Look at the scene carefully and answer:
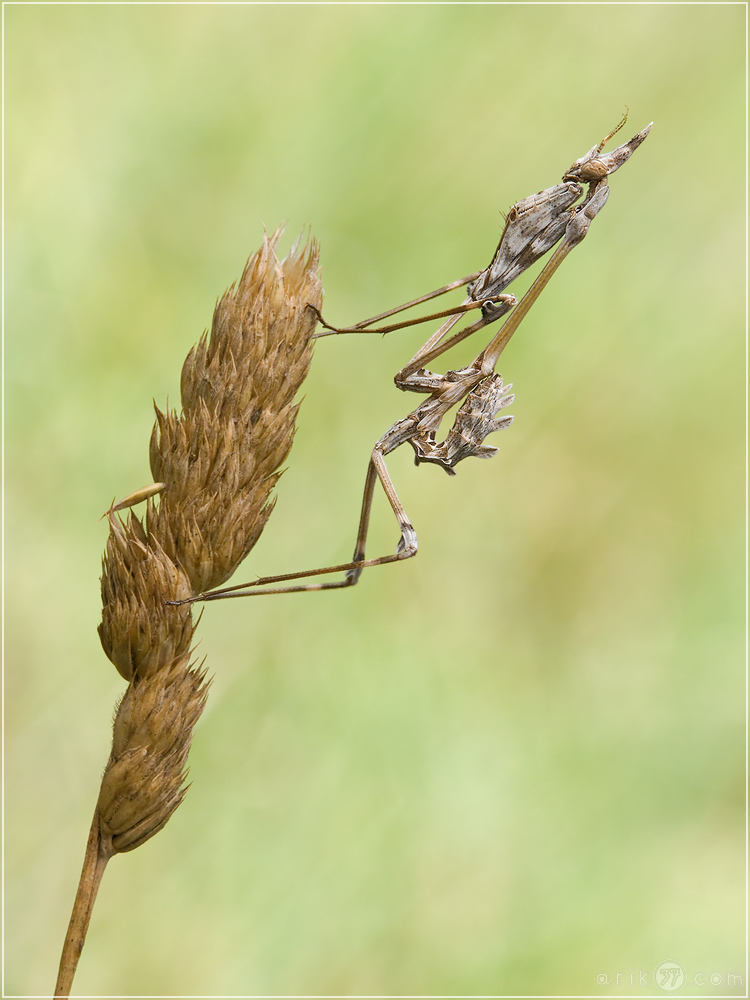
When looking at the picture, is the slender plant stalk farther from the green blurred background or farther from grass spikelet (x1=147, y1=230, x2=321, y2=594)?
the green blurred background

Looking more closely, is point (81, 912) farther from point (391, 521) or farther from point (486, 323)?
point (391, 521)

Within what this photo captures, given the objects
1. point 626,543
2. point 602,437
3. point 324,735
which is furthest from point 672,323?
point 324,735

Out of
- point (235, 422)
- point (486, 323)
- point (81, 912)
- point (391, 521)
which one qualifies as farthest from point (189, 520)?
point (391, 521)

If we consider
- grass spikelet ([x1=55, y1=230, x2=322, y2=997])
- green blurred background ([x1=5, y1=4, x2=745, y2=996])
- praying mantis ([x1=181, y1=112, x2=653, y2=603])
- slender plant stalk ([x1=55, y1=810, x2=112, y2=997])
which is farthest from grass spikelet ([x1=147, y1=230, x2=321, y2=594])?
green blurred background ([x1=5, y1=4, x2=745, y2=996])

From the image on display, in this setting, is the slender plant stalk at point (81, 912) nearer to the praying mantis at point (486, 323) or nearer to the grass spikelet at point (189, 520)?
the grass spikelet at point (189, 520)

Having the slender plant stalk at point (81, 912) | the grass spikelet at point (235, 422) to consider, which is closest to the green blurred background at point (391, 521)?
the grass spikelet at point (235, 422)

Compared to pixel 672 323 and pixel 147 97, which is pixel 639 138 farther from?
pixel 147 97
